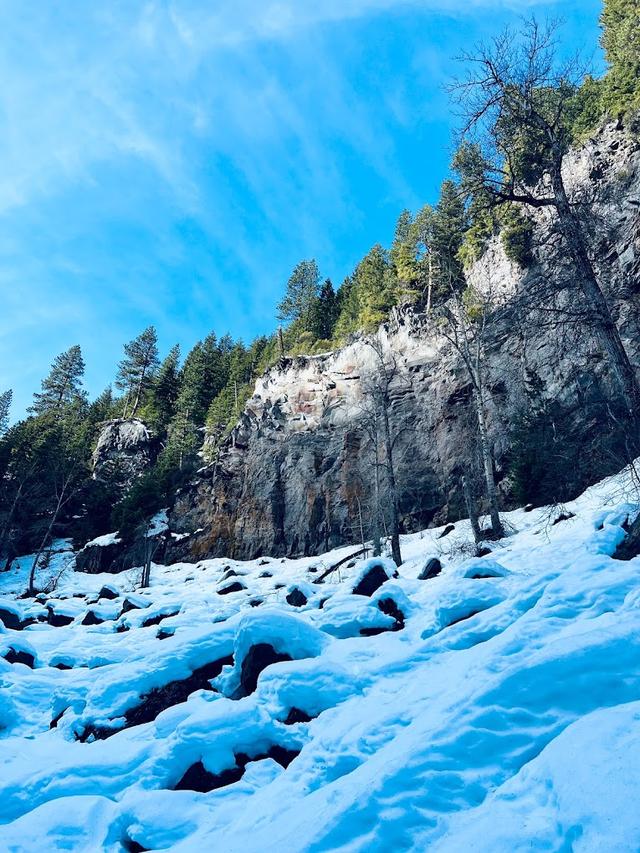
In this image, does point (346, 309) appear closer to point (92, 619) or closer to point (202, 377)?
point (202, 377)

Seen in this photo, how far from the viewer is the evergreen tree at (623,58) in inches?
1022

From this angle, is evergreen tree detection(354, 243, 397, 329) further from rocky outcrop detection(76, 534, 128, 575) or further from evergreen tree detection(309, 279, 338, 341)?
rocky outcrop detection(76, 534, 128, 575)

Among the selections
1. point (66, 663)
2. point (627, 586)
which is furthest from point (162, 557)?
point (627, 586)

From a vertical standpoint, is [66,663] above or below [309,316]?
below

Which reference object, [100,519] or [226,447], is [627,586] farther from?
[100,519]

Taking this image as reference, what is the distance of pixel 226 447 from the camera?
134 feet

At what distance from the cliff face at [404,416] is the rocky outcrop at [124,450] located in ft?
40.9

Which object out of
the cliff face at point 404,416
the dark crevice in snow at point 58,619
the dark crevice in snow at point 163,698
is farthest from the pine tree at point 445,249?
the dark crevice in snow at point 163,698

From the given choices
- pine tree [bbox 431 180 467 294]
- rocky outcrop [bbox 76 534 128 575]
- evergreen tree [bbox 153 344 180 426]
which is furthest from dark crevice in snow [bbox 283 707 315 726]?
evergreen tree [bbox 153 344 180 426]

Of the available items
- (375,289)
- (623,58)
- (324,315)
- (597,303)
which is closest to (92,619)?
(597,303)

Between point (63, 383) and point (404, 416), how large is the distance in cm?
5323

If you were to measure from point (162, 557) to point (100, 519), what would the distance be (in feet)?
35.8

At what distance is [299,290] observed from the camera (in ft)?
204

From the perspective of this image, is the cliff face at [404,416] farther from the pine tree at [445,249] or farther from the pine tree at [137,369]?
the pine tree at [137,369]
